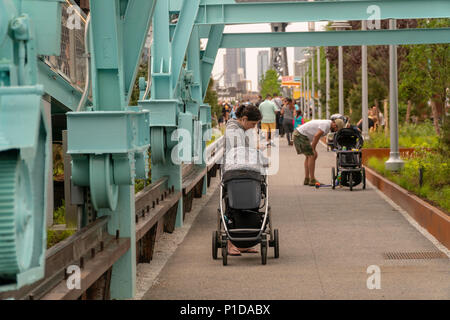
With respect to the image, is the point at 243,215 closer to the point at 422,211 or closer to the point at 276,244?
the point at 276,244

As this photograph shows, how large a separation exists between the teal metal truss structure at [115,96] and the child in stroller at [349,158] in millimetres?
1883

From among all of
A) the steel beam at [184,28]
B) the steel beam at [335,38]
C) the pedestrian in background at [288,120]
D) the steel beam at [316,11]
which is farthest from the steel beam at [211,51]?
the pedestrian in background at [288,120]

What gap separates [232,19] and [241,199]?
771 centimetres

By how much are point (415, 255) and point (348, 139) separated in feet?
30.3

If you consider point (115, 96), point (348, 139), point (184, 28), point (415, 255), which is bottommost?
point (415, 255)

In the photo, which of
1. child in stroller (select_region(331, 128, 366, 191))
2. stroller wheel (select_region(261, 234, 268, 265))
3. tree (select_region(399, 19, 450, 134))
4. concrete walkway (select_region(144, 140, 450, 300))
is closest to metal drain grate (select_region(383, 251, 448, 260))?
concrete walkway (select_region(144, 140, 450, 300))

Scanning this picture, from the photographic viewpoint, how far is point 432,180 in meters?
15.9

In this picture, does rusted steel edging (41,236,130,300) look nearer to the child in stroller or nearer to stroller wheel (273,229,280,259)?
stroller wheel (273,229,280,259)

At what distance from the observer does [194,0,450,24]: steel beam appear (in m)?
17.2

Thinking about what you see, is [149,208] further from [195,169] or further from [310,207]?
[195,169]

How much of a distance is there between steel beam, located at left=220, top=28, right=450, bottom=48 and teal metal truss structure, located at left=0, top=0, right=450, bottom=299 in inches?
0.9

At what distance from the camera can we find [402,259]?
10.6 metres

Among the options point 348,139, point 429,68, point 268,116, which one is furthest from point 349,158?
point 268,116

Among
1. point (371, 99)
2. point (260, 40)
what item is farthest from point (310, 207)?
point (371, 99)
